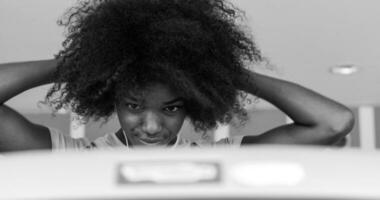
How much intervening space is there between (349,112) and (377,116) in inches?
104

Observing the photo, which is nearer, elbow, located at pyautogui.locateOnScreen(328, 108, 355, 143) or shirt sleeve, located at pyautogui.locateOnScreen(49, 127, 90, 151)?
shirt sleeve, located at pyautogui.locateOnScreen(49, 127, 90, 151)

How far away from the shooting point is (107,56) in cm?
146

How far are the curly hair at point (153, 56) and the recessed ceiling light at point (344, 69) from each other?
2.01 meters

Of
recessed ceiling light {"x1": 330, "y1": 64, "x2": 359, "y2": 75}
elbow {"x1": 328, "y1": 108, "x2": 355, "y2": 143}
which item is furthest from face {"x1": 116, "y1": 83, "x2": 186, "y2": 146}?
recessed ceiling light {"x1": 330, "y1": 64, "x2": 359, "y2": 75}

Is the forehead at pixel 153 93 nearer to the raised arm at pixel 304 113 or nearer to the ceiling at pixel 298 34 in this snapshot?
the raised arm at pixel 304 113

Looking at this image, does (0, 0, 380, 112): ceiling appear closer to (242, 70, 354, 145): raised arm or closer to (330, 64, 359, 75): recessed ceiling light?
(330, 64, 359, 75): recessed ceiling light

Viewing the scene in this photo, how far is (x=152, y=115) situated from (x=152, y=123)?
19 mm

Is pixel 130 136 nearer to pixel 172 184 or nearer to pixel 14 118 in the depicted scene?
pixel 14 118

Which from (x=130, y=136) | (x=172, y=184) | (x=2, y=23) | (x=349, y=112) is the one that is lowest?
(x=172, y=184)

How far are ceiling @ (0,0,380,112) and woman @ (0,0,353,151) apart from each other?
3.70 ft

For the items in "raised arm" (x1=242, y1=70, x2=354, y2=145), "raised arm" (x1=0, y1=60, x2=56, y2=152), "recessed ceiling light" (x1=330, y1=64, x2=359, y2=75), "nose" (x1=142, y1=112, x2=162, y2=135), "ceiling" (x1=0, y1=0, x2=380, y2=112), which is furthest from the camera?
"recessed ceiling light" (x1=330, y1=64, x2=359, y2=75)

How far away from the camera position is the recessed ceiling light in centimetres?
358

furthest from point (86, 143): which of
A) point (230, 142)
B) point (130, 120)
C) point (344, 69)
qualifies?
point (344, 69)

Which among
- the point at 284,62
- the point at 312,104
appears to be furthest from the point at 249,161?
the point at 284,62
